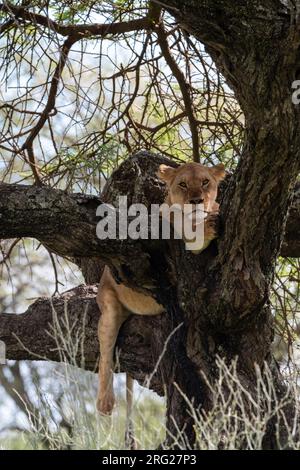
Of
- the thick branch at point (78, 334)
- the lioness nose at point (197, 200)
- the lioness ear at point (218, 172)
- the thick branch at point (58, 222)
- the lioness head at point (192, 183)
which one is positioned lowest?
the thick branch at point (78, 334)

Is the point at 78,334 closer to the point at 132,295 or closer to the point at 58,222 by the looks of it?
the point at 132,295

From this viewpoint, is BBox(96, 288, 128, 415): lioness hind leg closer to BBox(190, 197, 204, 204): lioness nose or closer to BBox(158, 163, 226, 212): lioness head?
BBox(158, 163, 226, 212): lioness head

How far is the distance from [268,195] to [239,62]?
76 centimetres

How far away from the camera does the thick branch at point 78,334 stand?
6688 millimetres

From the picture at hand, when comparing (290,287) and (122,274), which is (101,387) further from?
(290,287)

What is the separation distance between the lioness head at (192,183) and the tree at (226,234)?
525mm

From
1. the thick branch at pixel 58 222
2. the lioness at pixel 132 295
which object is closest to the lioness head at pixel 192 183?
the lioness at pixel 132 295

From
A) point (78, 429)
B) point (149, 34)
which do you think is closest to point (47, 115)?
point (149, 34)

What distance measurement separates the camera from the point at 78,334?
6.75 meters

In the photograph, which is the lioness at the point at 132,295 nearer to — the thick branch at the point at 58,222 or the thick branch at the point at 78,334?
the thick branch at the point at 78,334

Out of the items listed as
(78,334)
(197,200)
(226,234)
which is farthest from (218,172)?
(78,334)

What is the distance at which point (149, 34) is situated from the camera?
23.8ft

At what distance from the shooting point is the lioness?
6453 millimetres

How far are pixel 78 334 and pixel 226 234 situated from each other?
1.63 meters
